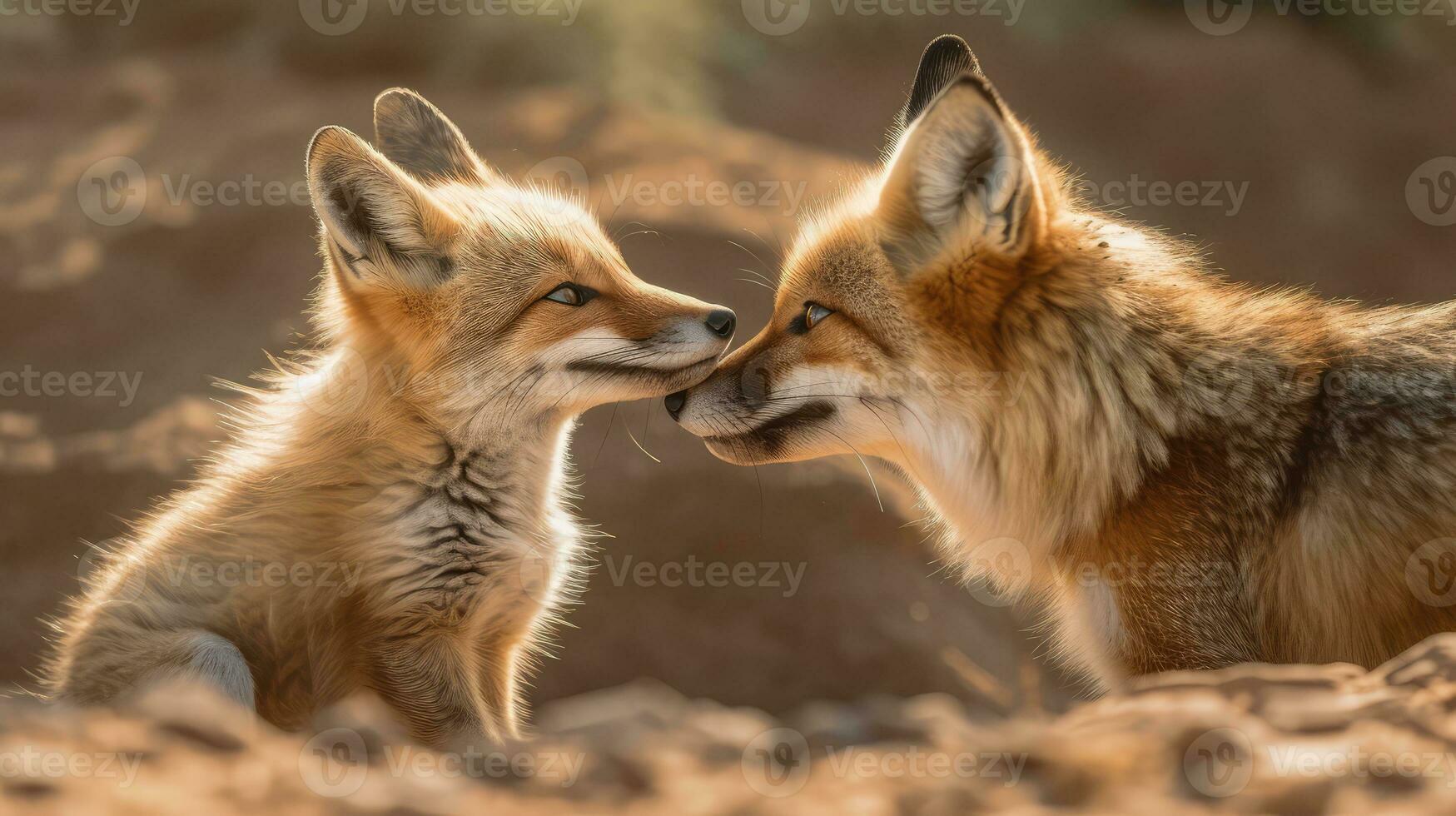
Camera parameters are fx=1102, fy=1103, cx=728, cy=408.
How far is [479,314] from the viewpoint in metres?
3.83

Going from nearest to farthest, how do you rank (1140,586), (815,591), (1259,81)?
(1140,586) → (815,591) → (1259,81)

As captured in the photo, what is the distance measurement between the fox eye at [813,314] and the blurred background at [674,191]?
30.5 inches

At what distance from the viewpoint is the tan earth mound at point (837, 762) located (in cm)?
198

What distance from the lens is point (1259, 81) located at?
43.3 feet

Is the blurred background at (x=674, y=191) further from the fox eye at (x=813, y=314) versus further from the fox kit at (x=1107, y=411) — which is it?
the fox kit at (x=1107, y=411)

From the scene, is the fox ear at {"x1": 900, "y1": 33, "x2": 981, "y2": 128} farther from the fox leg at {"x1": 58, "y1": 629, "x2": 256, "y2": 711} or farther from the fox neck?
the fox leg at {"x1": 58, "y1": 629, "x2": 256, "y2": 711}

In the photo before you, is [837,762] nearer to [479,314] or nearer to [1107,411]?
[1107,411]

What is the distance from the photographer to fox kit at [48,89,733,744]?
3.39 m

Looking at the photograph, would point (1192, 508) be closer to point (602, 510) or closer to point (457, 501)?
point (457, 501)

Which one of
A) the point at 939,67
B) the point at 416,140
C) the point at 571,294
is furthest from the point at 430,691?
the point at 939,67

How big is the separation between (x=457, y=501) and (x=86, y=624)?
1.21m

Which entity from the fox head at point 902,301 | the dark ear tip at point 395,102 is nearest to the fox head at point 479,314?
the fox head at point 902,301

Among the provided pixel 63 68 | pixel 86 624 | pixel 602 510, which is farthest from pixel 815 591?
pixel 63 68

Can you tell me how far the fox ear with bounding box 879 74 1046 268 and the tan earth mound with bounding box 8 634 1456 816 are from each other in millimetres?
1366
